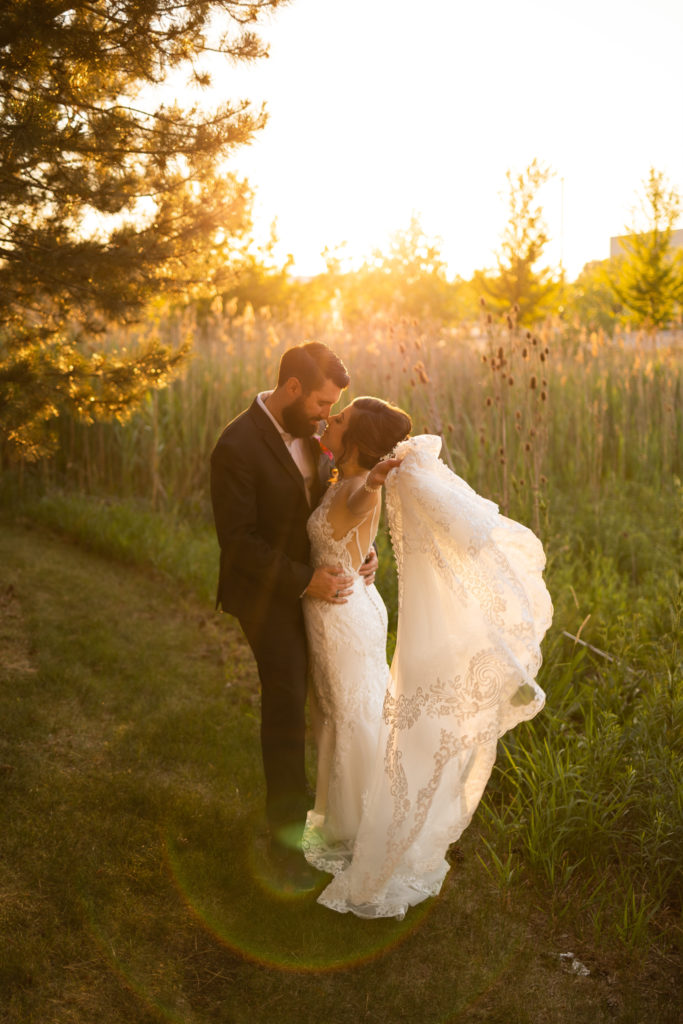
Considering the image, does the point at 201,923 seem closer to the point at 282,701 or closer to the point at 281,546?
the point at 282,701

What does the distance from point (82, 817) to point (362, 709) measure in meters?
1.48

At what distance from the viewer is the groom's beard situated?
323cm

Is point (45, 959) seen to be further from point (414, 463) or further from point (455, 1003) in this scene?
point (414, 463)

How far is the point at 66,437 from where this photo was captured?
9.43 m

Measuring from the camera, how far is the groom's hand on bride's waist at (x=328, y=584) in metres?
3.27

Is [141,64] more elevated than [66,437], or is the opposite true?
[141,64]

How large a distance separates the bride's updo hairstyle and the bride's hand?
0.19 ft

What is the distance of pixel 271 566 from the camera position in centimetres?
314

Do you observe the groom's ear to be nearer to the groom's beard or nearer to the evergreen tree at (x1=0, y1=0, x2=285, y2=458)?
the groom's beard

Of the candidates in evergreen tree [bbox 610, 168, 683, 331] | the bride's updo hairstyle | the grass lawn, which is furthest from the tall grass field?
evergreen tree [bbox 610, 168, 683, 331]

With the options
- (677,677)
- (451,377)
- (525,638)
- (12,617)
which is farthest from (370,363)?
(525,638)

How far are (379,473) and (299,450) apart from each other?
0.52 meters

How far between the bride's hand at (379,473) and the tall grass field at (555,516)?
1.54m

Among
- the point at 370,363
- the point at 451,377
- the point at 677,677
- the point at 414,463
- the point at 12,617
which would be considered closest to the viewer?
the point at 414,463
